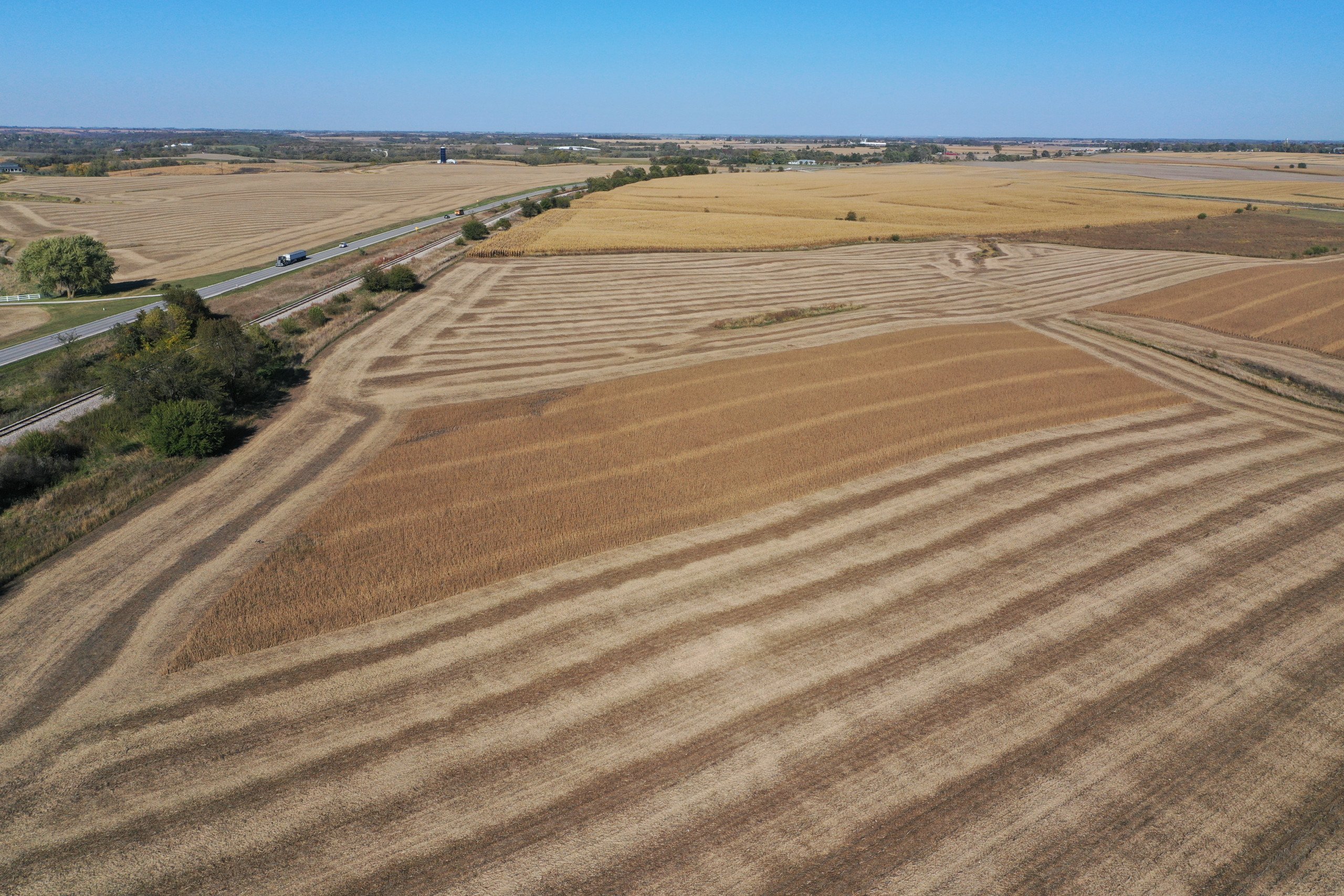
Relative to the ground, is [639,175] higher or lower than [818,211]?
higher

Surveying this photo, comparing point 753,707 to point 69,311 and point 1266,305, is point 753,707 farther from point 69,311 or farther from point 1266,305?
point 69,311

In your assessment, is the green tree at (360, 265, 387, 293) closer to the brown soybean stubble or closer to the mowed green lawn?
the mowed green lawn

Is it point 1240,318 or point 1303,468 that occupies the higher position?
point 1240,318

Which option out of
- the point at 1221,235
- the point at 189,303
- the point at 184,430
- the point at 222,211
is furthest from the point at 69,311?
the point at 1221,235

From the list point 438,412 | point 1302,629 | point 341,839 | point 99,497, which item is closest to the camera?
point 341,839

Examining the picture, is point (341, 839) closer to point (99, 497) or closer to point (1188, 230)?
point (99, 497)

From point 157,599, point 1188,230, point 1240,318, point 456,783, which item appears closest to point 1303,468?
point 1240,318
